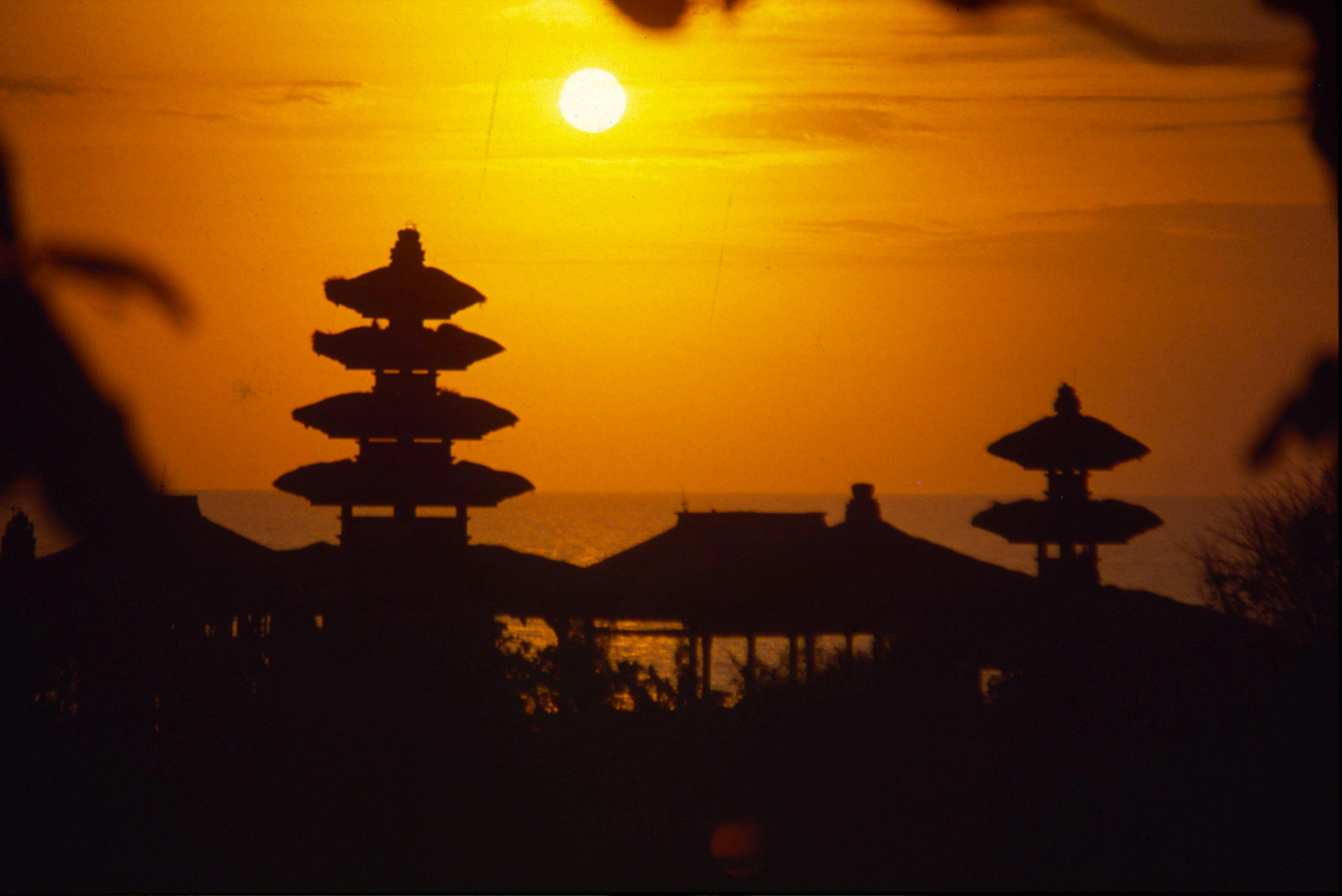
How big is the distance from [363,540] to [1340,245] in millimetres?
15888

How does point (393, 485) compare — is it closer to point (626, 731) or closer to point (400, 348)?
point (400, 348)

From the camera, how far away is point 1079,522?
1927 centimetres

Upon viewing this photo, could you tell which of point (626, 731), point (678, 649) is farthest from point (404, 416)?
point (678, 649)

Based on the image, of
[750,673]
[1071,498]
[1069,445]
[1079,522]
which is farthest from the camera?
[1071,498]

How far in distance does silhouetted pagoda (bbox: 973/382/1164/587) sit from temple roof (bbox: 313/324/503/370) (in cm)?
869

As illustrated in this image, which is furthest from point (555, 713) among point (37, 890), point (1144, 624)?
point (1144, 624)

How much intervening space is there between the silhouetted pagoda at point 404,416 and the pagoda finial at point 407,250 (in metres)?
0.02

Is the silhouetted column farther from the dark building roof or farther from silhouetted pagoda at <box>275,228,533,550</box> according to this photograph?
silhouetted pagoda at <box>275,228,533,550</box>

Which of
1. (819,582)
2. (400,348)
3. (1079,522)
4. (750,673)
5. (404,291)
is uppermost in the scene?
(404,291)

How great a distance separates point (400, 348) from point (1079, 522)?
10.8m

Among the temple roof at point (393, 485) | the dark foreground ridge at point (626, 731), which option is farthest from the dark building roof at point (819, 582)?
the temple roof at point (393, 485)

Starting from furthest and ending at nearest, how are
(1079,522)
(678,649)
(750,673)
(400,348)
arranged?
(678,649) → (400,348) → (1079,522) → (750,673)

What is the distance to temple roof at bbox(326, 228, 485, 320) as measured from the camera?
65.7 feet

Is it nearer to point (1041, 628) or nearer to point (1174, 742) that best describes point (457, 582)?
point (1041, 628)
